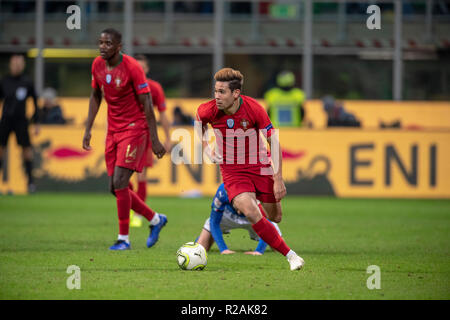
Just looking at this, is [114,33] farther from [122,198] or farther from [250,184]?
[250,184]

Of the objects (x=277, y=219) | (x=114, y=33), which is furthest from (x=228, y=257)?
(x=114, y=33)

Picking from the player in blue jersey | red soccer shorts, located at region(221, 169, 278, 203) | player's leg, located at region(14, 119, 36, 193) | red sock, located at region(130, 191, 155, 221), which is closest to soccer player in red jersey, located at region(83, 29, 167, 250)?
red sock, located at region(130, 191, 155, 221)

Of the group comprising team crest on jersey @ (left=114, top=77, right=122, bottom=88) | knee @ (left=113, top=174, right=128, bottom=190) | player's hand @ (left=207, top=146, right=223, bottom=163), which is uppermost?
team crest on jersey @ (left=114, top=77, right=122, bottom=88)

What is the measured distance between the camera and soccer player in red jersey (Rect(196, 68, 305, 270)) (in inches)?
292

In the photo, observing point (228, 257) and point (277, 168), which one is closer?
point (277, 168)

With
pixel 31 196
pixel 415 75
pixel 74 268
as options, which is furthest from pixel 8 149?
pixel 415 75

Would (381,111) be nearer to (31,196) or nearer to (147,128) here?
(31,196)

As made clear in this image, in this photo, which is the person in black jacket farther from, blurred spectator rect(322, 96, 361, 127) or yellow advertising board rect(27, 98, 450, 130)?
blurred spectator rect(322, 96, 361, 127)

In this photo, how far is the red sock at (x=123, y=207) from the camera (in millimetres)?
8875

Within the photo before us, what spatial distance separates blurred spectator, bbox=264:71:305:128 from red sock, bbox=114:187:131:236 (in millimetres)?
9165

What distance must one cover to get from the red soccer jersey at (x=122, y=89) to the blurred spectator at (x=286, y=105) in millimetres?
9038

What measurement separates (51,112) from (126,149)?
1020 cm

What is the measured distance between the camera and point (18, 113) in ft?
54.4
